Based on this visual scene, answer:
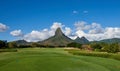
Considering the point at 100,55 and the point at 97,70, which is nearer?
the point at 97,70

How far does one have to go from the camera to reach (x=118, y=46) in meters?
124

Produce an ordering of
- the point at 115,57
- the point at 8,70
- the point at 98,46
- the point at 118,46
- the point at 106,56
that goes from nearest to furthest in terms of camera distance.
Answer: the point at 8,70 < the point at 115,57 < the point at 106,56 < the point at 118,46 < the point at 98,46

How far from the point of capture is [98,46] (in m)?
150

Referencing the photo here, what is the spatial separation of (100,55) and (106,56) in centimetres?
251

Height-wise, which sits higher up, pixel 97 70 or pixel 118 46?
pixel 118 46

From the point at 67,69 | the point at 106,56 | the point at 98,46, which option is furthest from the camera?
the point at 98,46

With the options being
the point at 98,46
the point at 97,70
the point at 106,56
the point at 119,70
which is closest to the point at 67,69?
the point at 97,70

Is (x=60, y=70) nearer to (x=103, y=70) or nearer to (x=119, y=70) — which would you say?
(x=103, y=70)

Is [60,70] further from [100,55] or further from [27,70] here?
[100,55]

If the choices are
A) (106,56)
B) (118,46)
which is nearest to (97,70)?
(106,56)

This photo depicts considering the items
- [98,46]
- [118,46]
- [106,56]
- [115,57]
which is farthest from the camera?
[98,46]

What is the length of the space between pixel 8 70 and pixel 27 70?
3.02 m

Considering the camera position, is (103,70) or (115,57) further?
(115,57)

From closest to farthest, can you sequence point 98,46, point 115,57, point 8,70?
1. point 8,70
2. point 115,57
3. point 98,46
